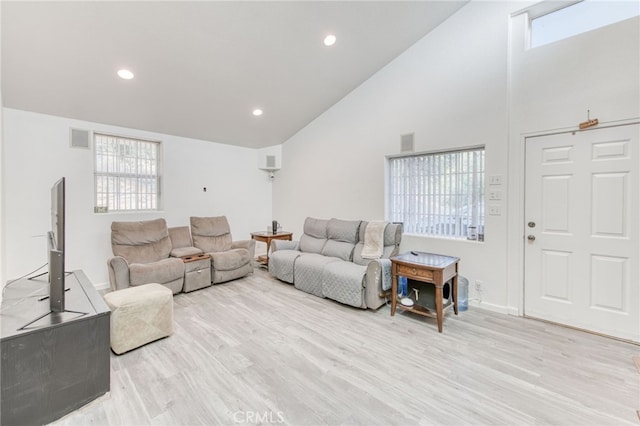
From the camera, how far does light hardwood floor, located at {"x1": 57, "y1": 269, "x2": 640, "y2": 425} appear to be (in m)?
1.62

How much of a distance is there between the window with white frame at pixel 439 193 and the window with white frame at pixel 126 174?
3.81 meters

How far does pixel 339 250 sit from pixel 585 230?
266cm

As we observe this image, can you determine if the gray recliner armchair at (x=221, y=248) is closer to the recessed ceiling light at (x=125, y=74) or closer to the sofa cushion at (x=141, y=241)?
the sofa cushion at (x=141, y=241)

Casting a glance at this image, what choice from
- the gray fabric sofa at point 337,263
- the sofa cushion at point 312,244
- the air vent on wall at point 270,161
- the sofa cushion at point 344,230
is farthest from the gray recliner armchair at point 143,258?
the air vent on wall at point 270,161

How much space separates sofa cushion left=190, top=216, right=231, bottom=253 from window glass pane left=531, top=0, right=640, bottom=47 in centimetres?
483

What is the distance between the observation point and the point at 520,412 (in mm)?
1627

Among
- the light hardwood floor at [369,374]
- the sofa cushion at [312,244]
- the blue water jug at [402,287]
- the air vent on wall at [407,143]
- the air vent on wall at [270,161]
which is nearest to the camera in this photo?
the light hardwood floor at [369,374]

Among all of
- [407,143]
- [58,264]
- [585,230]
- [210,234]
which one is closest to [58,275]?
[58,264]

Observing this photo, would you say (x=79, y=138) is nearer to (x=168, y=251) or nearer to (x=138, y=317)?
(x=168, y=251)

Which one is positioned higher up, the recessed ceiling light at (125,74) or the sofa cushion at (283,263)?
the recessed ceiling light at (125,74)

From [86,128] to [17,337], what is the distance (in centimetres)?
326

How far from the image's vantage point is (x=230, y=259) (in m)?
4.06

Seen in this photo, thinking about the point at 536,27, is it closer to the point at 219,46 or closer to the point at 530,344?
the point at 530,344

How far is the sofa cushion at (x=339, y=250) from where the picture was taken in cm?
378
